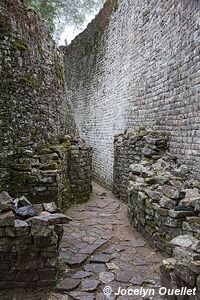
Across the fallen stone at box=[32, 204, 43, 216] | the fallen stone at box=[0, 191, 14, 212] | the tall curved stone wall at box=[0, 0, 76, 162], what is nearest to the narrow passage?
the fallen stone at box=[32, 204, 43, 216]

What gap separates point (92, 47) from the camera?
1576 centimetres

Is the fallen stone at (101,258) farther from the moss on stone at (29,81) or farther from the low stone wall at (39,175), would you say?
the moss on stone at (29,81)

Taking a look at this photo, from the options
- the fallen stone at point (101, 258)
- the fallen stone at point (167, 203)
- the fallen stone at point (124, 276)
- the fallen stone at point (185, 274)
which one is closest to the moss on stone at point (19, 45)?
the fallen stone at point (167, 203)

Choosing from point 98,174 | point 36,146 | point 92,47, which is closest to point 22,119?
point 36,146

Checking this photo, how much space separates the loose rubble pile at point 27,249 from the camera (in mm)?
3469

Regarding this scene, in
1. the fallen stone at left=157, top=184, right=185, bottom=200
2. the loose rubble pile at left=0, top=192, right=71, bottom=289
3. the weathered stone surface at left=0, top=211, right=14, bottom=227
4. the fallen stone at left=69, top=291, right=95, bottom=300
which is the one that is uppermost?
the weathered stone surface at left=0, top=211, right=14, bottom=227

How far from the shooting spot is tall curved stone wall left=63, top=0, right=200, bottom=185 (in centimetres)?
613

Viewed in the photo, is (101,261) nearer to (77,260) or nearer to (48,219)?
(77,260)

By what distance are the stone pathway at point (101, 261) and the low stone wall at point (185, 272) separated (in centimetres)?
43

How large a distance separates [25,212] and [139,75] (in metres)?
6.84

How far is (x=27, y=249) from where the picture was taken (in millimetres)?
3523

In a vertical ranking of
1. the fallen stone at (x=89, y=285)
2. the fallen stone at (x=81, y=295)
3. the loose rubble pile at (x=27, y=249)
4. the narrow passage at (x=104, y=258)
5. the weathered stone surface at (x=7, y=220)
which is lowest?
the narrow passage at (x=104, y=258)

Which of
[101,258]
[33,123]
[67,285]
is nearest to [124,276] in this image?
[101,258]

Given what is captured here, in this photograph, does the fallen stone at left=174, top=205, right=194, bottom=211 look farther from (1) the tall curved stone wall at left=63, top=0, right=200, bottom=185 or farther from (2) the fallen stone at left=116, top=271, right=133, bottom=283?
(1) the tall curved stone wall at left=63, top=0, right=200, bottom=185
